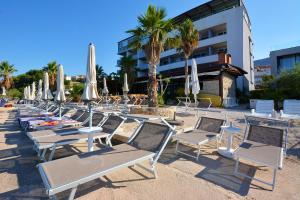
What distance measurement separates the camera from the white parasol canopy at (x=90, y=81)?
3.96 meters

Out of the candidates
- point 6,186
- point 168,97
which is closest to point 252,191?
point 6,186

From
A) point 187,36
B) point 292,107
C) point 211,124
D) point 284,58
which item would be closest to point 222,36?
point 187,36

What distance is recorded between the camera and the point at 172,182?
3133 mm

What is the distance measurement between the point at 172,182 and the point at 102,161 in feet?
3.89

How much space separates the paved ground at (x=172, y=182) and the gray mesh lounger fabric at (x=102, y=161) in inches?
15.7

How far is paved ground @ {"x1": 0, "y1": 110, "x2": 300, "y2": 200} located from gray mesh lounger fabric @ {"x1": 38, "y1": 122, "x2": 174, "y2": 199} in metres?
0.40

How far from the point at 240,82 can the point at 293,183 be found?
2459 centimetres

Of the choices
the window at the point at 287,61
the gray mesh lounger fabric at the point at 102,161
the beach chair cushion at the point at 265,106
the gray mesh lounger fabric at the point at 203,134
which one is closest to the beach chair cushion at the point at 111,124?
the gray mesh lounger fabric at the point at 102,161

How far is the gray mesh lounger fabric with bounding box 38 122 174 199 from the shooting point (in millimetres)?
2270

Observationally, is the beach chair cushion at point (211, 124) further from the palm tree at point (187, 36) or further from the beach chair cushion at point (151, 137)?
the palm tree at point (187, 36)

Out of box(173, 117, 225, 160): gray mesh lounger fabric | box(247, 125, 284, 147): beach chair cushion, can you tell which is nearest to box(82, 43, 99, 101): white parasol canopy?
box(173, 117, 225, 160): gray mesh lounger fabric

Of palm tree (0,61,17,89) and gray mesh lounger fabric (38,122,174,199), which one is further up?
palm tree (0,61,17,89)

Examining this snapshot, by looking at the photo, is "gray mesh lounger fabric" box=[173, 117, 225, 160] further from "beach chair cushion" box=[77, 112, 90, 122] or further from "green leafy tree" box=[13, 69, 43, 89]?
"green leafy tree" box=[13, 69, 43, 89]

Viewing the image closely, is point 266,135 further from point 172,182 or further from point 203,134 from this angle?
point 172,182
